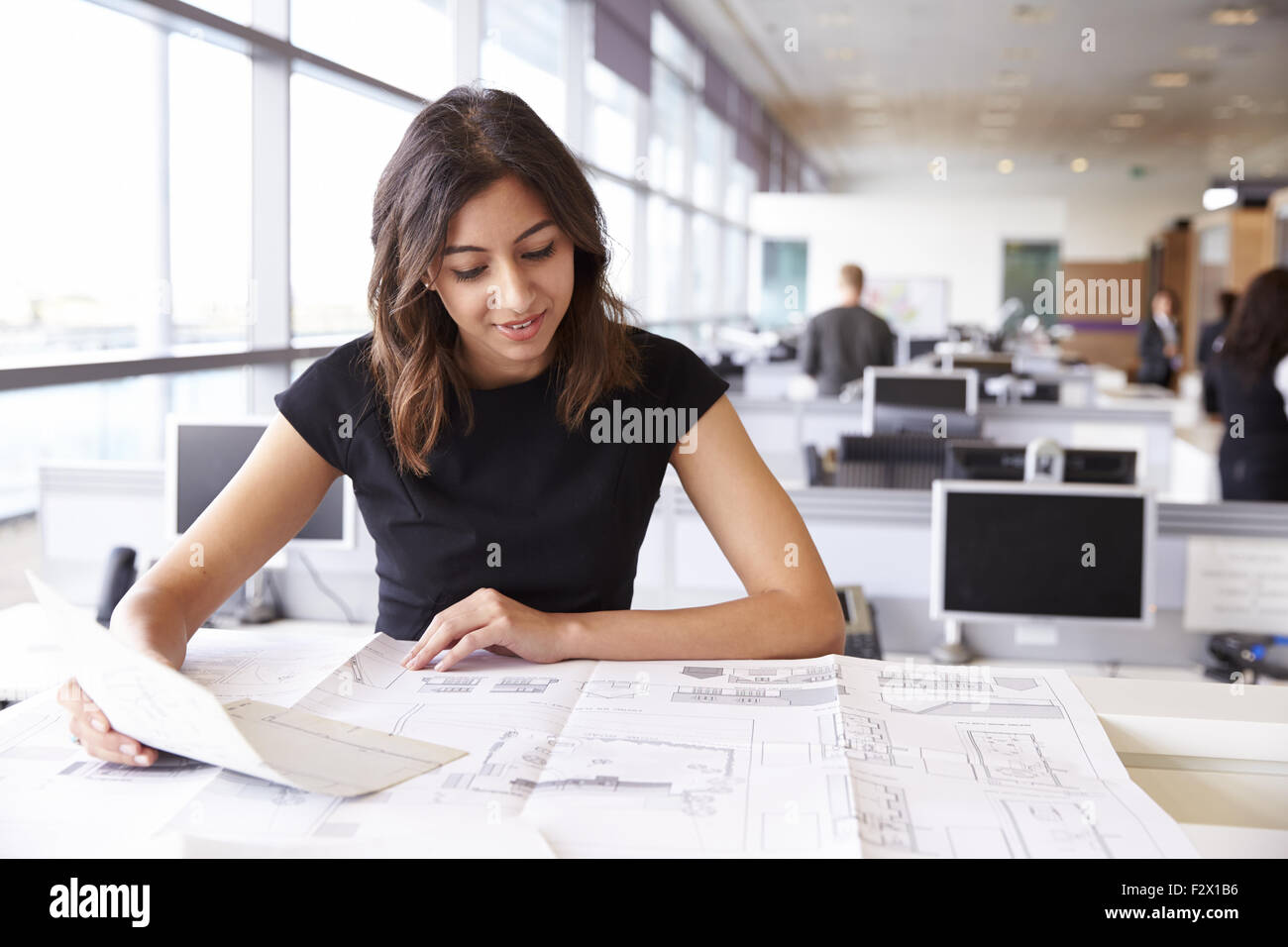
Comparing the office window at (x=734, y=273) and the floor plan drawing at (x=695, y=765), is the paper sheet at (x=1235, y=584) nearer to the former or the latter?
the floor plan drawing at (x=695, y=765)

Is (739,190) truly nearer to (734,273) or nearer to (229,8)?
(734,273)

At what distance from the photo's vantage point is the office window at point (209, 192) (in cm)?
421

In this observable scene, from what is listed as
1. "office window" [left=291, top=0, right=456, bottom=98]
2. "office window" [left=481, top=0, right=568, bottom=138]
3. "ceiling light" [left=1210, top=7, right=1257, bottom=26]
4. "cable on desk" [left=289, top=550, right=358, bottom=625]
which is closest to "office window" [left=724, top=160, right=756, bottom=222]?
"ceiling light" [left=1210, top=7, right=1257, bottom=26]

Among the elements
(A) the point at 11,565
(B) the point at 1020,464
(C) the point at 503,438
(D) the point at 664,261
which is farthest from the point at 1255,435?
(D) the point at 664,261

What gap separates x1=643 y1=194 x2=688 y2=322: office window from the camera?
1103 cm

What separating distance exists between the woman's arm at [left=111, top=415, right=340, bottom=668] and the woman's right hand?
227mm

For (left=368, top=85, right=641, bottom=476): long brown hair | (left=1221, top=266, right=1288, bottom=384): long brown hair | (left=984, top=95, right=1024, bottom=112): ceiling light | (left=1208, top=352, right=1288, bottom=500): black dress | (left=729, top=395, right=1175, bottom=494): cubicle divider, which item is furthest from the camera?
(left=984, top=95, right=1024, bottom=112): ceiling light

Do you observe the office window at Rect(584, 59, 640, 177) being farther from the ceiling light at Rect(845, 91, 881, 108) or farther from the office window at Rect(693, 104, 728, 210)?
the ceiling light at Rect(845, 91, 881, 108)

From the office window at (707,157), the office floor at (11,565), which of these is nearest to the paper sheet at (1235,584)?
the office floor at (11,565)

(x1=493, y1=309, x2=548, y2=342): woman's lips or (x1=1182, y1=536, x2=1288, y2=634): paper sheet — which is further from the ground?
(x1=493, y1=309, x2=548, y2=342): woman's lips

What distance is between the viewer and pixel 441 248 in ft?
4.02

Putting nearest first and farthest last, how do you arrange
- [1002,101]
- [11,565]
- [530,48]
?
[11,565] < [530,48] < [1002,101]

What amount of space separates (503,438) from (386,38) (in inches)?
183
